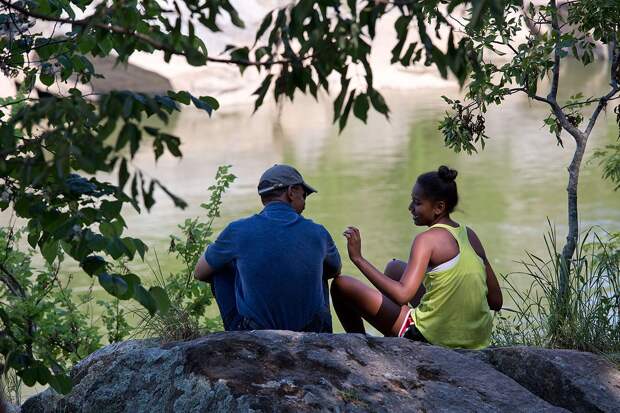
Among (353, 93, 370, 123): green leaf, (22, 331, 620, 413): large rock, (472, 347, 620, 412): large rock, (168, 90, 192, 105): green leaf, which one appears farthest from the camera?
(472, 347, 620, 412): large rock

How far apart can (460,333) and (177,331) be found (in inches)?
43.3

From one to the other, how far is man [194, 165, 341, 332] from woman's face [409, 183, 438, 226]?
40 cm

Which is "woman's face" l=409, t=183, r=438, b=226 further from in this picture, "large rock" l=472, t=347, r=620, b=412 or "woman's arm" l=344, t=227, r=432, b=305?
"large rock" l=472, t=347, r=620, b=412

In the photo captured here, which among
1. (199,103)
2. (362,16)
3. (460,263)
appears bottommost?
(460,263)

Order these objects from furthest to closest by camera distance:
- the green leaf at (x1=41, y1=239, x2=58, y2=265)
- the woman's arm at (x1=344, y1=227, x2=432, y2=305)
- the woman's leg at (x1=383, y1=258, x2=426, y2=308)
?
the woman's leg at (x1=383, y1=258, x2=426, y2=308), the woman's arm at (x1=344, y1=227, x2=432, y2=305), the green leaf at (x1=41, y1=239, x2=58, y2=265)

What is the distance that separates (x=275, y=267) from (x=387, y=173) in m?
12.1

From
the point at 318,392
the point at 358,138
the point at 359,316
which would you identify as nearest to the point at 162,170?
the point at 358,138

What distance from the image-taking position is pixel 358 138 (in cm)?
2031

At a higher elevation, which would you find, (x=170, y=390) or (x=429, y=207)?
(x=429, y=207)

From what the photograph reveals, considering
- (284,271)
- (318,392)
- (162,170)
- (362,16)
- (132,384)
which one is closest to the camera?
(362,16)

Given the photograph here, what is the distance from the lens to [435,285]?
157 inches

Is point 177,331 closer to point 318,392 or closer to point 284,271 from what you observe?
point 284,271

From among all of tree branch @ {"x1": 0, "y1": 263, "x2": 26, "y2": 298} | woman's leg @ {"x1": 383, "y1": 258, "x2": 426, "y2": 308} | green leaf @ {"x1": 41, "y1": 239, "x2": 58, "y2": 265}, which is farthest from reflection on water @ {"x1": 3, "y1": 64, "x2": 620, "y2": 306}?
green leaf @ {"x1": 41, "y1": 239, "x2": 58, "y2": 265}

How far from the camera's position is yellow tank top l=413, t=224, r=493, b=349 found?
3.96 m
